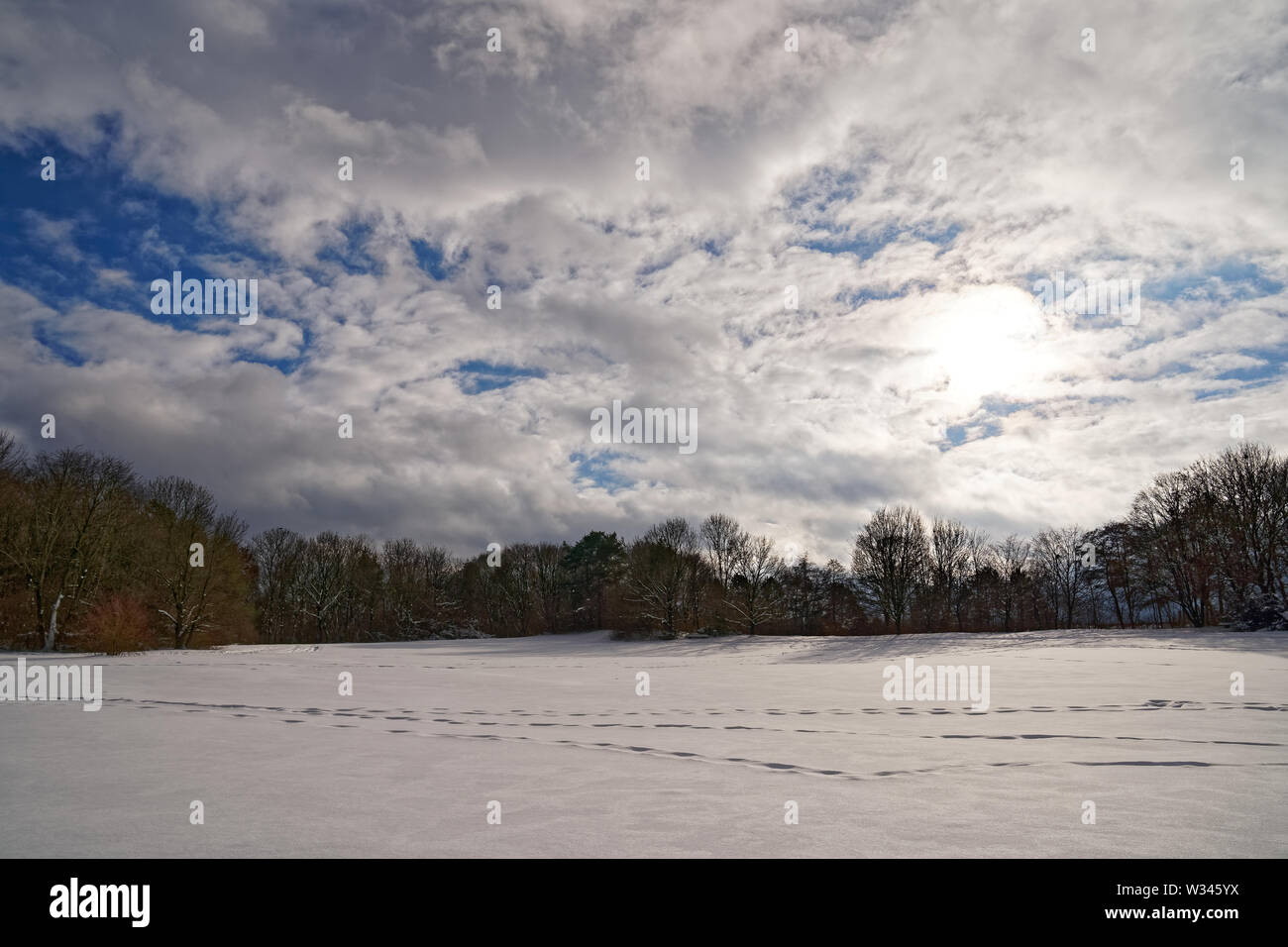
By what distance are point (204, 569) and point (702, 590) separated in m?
33.4

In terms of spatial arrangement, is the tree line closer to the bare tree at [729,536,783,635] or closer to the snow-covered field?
the bare tree at [729,536,783,635]

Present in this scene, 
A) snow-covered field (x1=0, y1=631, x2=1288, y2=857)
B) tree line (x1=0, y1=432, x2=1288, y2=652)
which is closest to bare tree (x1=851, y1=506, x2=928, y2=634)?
tree line (x1=0, y1=432, x2=1288, y2=652)

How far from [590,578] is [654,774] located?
65187 millimetres

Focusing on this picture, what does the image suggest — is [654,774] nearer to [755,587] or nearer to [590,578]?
[755,587]

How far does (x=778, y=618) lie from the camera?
54.4 metres

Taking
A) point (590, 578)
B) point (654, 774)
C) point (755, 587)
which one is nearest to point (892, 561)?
point (755, 587)

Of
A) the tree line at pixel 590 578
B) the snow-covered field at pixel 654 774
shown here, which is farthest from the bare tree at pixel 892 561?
the snow-covered field at pixel 654 774

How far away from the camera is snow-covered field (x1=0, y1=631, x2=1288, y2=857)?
4.98 metres

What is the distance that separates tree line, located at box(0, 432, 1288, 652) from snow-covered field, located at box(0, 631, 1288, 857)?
1136 inches

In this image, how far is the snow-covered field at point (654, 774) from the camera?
4980mm

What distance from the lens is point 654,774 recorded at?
23.7 ft

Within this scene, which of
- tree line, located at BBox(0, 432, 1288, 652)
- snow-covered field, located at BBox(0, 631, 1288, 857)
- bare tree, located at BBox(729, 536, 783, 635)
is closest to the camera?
snow-covered field, located at BBox(0, 631, 1288, 857)
